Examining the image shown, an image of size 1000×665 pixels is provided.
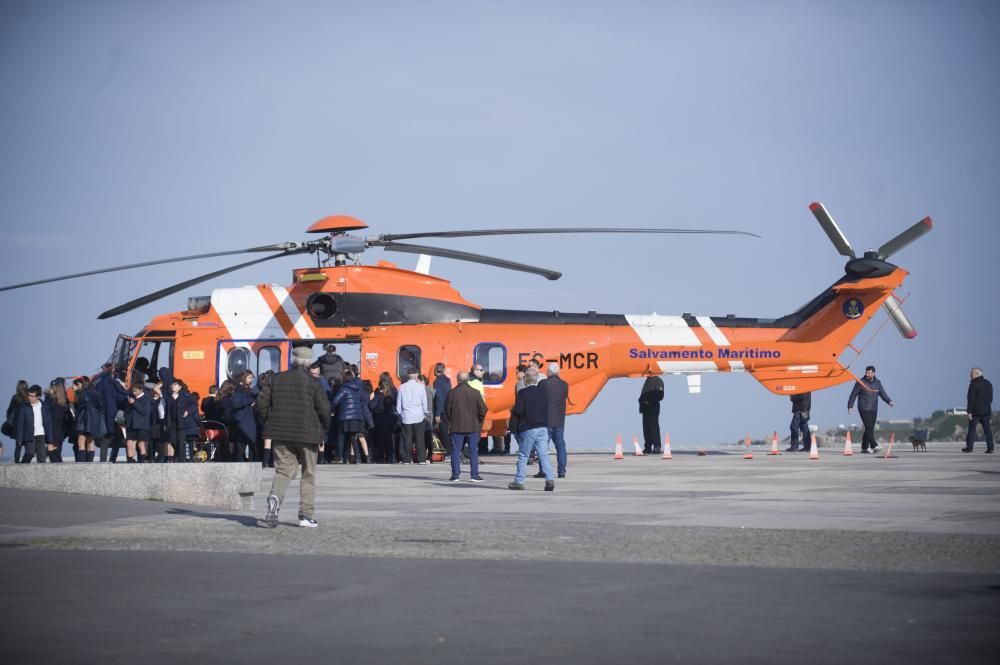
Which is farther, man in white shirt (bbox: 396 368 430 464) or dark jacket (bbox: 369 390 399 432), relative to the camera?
dark jacket (bbox: 369 390 399 432)

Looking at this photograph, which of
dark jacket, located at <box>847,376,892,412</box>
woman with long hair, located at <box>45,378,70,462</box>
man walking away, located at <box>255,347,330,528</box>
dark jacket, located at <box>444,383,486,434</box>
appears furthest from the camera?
dark jacket, located at <box>847,376,892,412</box>

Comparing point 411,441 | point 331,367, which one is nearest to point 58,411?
point 331,367

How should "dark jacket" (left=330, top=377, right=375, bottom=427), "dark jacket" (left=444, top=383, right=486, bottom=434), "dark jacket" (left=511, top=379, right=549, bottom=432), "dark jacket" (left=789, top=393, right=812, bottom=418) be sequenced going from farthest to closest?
"dark jacket" (left=789, top=393, right=812, bottom=418) → "dark jacket" (left=330, top=377, right=375, bottom=427) → "dark jacket" (left=444, top=383, right=486, bottom=434) → "dark jacket" (left=511, top=379, right=549, bottom=432)

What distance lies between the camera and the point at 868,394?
99.0ft

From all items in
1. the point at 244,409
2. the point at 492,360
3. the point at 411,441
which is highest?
the point at 492,360

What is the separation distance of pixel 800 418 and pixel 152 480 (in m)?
19.3

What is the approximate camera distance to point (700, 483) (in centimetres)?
2002

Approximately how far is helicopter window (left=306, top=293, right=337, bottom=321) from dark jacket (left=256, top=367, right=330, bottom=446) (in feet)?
45.9

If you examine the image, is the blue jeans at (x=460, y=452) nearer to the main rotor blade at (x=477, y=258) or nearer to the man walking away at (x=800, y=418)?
the main rotor blade at (x=477, y=258)

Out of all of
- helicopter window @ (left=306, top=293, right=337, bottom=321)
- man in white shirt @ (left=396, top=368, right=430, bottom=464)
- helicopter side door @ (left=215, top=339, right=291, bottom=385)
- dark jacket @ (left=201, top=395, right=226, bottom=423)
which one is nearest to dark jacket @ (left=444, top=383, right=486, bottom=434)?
man in white shirt @ (left=396, top=368, right=430, bottom=464)

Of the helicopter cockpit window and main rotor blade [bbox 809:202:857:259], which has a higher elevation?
main rotor blade [bbox 809:202:857:259]

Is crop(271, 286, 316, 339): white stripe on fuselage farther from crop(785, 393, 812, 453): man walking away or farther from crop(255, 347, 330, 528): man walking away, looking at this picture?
crop(255, 347, 330, 528): man walking away

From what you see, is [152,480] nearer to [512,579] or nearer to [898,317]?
[512,579]

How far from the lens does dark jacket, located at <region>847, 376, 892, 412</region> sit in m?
30.2
